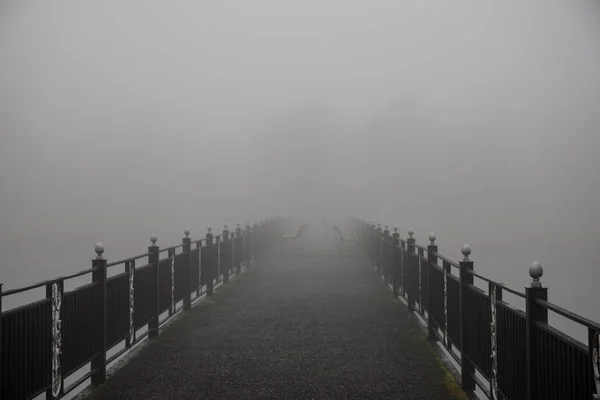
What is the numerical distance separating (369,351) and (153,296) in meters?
3.31

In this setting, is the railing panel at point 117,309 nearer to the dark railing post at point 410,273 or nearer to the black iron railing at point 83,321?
the black iron railing at point 83,321

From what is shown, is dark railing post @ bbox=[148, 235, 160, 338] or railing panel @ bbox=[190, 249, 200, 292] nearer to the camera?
dark railing post @ bbox=[148, 235, 160, 338]

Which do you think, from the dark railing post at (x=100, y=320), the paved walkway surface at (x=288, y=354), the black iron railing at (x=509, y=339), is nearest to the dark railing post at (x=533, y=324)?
the black iron railing at (x=509, y=339)

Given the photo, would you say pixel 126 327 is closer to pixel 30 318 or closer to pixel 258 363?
pixel 258 363

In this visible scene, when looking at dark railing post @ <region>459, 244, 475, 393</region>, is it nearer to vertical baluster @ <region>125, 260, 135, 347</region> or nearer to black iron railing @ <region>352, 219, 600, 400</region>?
black iron railing @ <region>352, 219, 600, 400</region>

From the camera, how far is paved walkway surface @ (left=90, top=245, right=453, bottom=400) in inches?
208

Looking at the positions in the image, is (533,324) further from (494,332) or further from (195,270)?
(195,270)

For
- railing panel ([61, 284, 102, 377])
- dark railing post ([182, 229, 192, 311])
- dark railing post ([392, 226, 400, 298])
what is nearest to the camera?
railing panel ([61, 284, 102, 377])

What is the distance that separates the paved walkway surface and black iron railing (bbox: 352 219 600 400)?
54 centimetres

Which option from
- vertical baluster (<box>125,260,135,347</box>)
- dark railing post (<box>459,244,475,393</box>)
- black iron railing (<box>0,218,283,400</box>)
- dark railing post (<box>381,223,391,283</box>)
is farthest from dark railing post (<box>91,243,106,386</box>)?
dark railing post (<box>381,223,391,283</box>)

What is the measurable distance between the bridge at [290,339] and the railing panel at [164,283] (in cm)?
2

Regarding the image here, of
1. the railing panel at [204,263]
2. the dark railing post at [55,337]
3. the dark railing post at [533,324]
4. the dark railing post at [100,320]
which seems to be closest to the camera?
the dark railing post at [533,324]

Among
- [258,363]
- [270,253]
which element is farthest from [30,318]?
[270,253]

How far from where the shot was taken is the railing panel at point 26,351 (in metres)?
3.74
